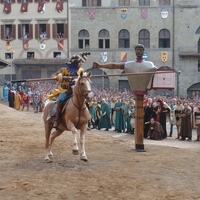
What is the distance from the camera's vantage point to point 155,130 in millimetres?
17531

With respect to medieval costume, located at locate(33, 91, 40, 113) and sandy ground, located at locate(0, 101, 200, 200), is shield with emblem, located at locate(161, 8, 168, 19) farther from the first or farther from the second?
sandy ground, located at locate(0, 101, 200, 200)

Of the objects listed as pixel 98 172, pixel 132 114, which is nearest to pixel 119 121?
pixel 132 114

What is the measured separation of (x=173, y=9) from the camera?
4903cm

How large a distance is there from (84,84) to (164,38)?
1625 inches

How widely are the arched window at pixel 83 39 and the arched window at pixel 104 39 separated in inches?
59.0

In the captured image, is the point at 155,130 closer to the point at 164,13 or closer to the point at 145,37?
the point at 145,37

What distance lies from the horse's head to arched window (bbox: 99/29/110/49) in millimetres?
40755

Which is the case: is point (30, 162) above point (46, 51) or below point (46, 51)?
below

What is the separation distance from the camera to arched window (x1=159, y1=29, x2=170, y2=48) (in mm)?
49656

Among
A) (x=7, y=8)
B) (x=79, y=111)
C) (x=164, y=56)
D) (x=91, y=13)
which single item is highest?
(x=7, y=8)

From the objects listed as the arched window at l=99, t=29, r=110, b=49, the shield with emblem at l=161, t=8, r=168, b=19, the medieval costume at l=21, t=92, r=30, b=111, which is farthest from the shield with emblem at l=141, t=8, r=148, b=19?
the medieval costume at l=21, t=92, r=30, b=111

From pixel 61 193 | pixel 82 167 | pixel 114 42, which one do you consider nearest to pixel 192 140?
pixel 82 167

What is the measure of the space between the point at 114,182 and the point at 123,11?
4281cm

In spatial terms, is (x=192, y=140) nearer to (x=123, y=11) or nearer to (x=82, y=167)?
(x=82, y=167)
